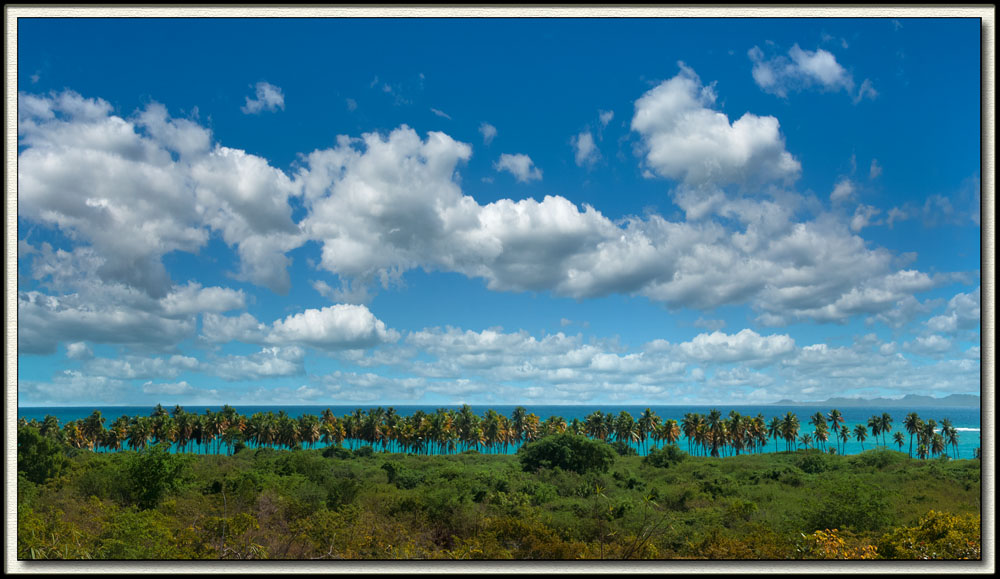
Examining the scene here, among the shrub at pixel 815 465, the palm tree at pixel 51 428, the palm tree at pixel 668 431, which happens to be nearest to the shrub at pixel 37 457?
the shrub at pixel 815 465

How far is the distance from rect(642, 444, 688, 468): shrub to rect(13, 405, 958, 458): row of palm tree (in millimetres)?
27726

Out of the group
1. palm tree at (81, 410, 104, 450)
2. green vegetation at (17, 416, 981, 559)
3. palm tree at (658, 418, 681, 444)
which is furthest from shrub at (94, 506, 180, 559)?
palm tree at (658, 418, 681, 444)

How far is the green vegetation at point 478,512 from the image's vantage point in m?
12.1

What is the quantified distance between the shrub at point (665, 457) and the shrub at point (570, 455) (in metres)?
8.97

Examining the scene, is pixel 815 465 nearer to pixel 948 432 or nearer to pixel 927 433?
pixel 927 433

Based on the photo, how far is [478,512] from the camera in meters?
22.0

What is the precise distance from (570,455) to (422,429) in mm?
48124

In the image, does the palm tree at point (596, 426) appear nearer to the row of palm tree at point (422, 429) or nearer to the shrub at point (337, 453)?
the row of palm tree at point (422, 429)

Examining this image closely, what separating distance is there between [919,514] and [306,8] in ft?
83.3

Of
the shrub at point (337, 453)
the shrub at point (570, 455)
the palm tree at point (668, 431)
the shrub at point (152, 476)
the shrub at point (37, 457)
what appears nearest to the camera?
the shrub at point (152, 476)

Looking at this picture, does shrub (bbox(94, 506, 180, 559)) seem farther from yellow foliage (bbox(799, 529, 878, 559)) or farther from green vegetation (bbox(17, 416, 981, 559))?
yellow foliage (bbox(799, 529, 878, 559))

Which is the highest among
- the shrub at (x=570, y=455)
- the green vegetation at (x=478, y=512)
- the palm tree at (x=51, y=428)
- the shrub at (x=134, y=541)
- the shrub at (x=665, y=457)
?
the shrub at (x=134, y=541)

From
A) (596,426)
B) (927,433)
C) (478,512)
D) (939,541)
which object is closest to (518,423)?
(596,426)

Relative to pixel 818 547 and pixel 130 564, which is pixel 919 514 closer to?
pixel 818 547
